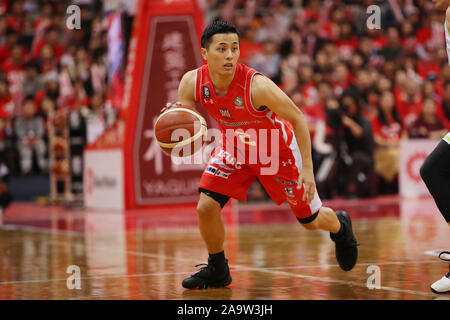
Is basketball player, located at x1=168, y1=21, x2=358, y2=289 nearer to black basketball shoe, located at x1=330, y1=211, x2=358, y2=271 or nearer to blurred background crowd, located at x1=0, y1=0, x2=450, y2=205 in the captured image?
black basketball shoe, located at x1=330, y1=211, x2=358, y2=271

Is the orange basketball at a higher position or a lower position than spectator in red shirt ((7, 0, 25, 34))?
lower

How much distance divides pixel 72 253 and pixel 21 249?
83cm

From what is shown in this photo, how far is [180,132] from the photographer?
6.05m

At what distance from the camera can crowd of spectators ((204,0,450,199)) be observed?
655 inches

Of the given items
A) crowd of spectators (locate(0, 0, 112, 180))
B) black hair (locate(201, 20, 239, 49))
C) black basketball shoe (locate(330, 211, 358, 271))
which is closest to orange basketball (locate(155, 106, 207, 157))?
black hair (locate(201, 20, 239, 49))

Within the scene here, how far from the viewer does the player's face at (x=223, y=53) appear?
6.23 meters

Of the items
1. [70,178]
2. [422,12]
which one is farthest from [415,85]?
[70,178]

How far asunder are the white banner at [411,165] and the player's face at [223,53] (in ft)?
38.0

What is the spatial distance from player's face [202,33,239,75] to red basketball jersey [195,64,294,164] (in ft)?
0.35

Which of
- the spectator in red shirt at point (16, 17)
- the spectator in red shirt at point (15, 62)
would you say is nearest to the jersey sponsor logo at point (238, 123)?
the spectator in red shirt at point (15, 62)

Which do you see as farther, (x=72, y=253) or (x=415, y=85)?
(x=415, y=85)

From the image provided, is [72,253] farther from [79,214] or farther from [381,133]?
[381,133]

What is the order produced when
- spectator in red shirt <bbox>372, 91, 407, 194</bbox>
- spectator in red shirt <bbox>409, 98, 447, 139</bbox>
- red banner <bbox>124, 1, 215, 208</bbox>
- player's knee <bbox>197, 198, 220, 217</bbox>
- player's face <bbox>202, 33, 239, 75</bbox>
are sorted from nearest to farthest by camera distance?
player's face <bbox>202, 33, 239, 75</bbox> → player's knee <bbox>197, 198, 220, 217</bbox> → red banner <bbox>124, 1, 215, 208</bbox> → spectator in red shirt <bbox>409, 98, 447, 139</bbox> → spectator in red shirt <bbox>372, 91, 407, 194</bbox>
